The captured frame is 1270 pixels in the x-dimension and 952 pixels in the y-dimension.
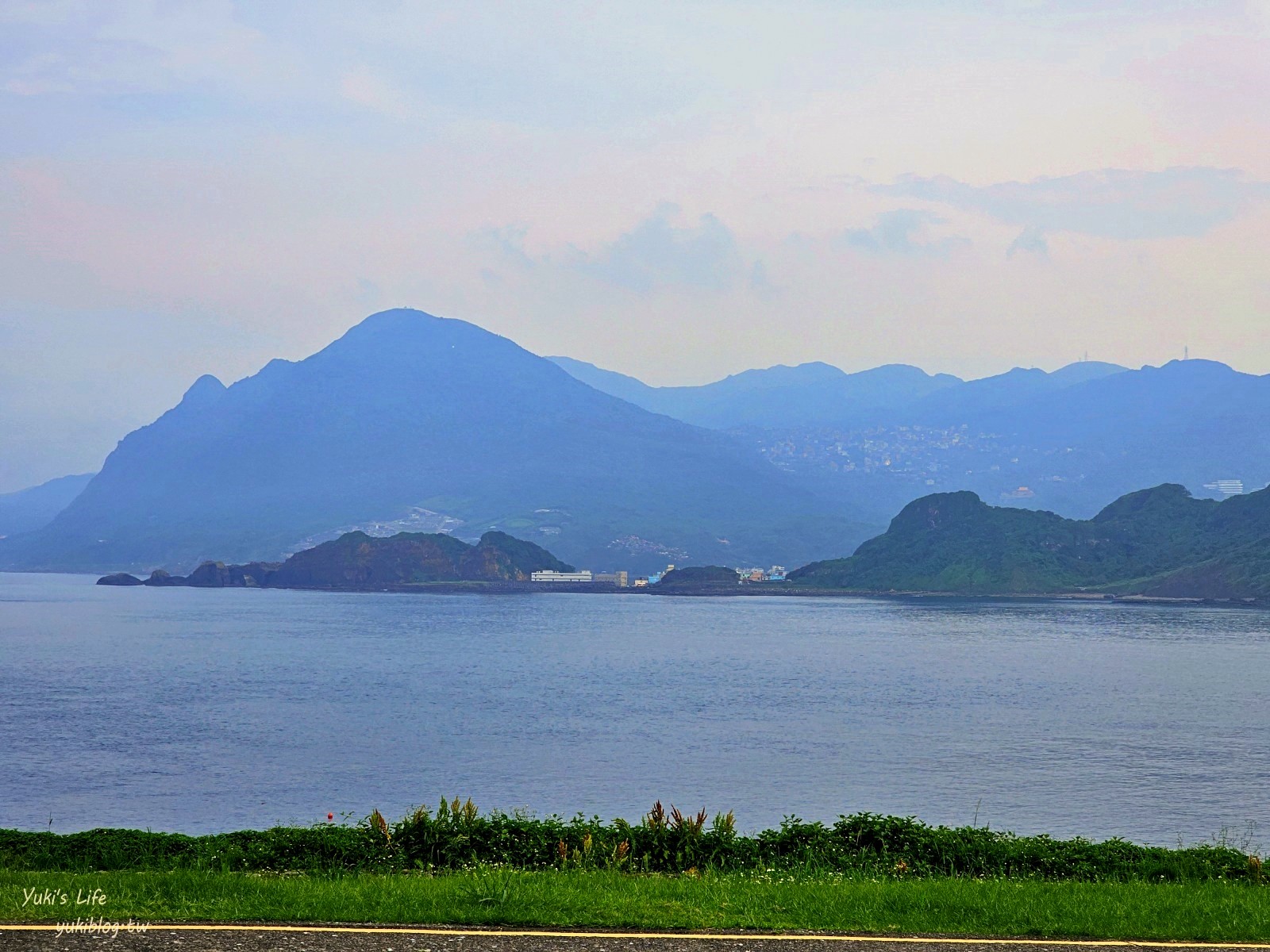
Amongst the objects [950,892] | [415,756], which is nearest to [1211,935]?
[950,892]

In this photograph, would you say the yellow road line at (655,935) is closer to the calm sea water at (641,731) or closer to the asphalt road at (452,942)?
the asphalt road at (452,942)

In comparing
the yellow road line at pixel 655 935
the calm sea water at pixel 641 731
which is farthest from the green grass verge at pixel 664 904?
the calm sea water at pixel 641 731

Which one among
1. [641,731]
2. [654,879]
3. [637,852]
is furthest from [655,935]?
[641,731]

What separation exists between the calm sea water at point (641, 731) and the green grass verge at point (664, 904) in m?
27.3

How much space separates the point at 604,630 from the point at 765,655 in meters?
48.1

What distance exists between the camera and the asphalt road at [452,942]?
13.0 meters

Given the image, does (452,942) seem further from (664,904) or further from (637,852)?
(637,852)

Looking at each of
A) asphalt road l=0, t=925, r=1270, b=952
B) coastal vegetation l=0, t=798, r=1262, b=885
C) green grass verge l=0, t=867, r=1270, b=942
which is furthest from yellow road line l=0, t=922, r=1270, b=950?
coastal vegetation l=0, t=798, r=1262, b=885

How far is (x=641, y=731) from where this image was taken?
71.6 m

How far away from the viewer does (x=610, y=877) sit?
16938mm

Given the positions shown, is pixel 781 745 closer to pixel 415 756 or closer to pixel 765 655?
pixel 415 756

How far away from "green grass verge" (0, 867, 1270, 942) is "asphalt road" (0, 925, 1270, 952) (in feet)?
1.39

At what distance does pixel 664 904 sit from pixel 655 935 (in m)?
1.09

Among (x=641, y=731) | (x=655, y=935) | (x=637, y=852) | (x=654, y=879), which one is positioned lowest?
(x=641, y=731)
